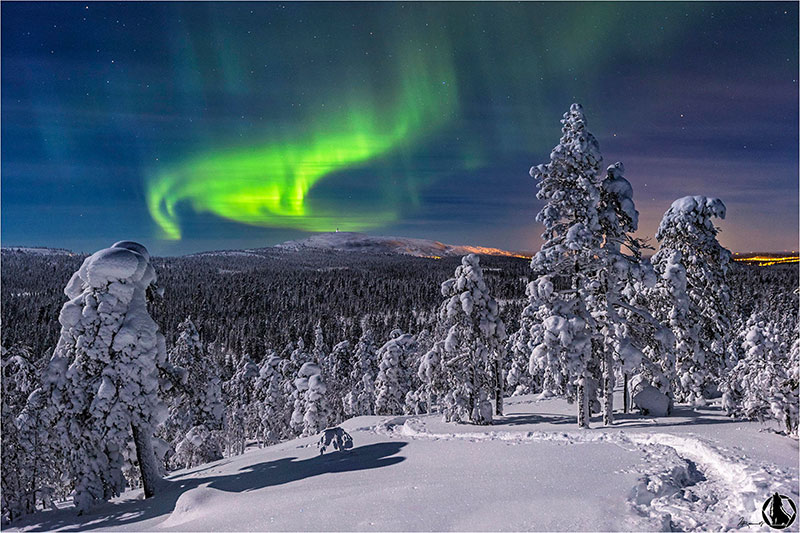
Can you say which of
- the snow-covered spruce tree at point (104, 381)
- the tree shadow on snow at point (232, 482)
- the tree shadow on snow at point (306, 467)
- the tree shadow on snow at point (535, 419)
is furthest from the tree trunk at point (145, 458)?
the tree shadow on snow at point (535, 419)

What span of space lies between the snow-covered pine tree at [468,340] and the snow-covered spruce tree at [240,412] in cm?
3644

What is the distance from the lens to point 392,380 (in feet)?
167

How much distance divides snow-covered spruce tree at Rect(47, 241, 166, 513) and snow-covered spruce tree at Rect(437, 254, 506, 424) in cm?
1532

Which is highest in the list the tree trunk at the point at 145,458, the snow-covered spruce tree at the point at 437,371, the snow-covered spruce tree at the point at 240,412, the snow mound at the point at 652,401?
the snow-covered spruce tree at the point at 437,371

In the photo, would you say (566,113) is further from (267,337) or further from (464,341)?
(267,337)

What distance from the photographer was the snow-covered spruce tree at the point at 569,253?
21.0m

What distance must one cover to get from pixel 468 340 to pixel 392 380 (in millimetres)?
24491

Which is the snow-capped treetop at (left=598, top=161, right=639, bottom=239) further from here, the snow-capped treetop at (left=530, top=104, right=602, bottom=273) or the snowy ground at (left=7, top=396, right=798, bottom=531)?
the snowy ground at (left=7, top=396, right=798, bottom=531)

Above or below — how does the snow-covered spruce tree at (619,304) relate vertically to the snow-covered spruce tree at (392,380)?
above

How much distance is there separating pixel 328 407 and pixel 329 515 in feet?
123

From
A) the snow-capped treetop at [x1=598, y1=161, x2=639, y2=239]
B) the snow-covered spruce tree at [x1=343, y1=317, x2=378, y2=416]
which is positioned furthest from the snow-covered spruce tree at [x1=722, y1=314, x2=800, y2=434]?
the snow-covered spruce tree at [x1=343, y1=317, x2=378, y2=416]

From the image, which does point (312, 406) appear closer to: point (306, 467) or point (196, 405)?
point (196, 405)

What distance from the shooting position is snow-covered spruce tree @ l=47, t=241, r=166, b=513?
67.0 feet

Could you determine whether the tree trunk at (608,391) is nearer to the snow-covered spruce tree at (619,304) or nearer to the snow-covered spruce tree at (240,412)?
the snow-covered spruce tree at (619,304)
